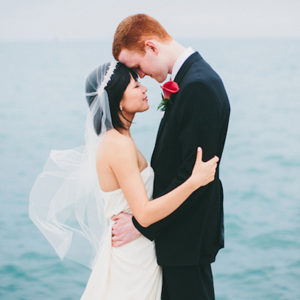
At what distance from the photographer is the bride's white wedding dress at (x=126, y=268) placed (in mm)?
2227

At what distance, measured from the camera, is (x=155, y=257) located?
2246 millimetres

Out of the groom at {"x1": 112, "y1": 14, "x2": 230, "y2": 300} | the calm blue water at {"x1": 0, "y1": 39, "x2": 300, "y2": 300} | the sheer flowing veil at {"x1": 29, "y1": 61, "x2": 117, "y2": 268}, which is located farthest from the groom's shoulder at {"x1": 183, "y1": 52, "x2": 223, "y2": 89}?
the calm blue water at {"x1": 0, "y1": 39, "x2": 300, "y2": 300}

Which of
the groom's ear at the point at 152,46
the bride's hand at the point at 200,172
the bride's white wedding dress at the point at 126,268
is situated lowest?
the bride's white wedding dress at the point at 126,268

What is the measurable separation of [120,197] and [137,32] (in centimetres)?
73

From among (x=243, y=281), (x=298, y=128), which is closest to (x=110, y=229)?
(x=243, y=281)

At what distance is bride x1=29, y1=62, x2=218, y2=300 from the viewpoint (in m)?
2.06

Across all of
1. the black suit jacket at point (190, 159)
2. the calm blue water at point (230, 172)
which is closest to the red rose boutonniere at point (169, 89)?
the black suit jacket at point (190, 159)

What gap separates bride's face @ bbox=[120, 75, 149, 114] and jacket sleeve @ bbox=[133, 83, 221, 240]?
303 mm

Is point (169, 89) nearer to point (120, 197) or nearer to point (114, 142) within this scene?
point (114, 142)

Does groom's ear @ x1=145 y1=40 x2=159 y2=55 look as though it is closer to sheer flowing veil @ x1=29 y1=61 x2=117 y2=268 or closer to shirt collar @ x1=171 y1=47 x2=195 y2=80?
shirt collar @ x1=171 y1=47 x2=195 y2=80

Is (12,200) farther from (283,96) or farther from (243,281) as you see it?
(283,96)

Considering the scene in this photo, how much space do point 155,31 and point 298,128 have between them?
1407cm

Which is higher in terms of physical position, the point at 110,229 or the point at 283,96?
the point at 283,96

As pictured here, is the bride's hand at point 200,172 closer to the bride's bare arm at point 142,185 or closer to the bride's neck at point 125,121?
the bride's bare arm at point 142,185
